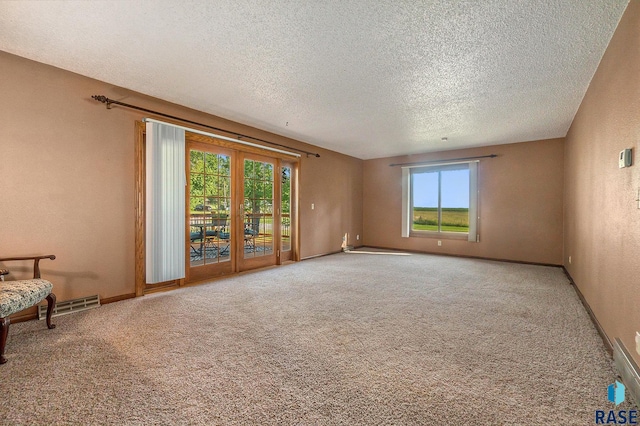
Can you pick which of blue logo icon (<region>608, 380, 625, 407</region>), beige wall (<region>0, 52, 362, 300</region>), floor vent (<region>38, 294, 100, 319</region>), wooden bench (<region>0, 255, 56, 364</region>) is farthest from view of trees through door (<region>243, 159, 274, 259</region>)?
blue logo icon (<region>608, 380, 625, 407</region>)

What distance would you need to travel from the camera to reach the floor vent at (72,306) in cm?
298

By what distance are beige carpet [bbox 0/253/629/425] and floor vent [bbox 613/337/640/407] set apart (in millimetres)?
80

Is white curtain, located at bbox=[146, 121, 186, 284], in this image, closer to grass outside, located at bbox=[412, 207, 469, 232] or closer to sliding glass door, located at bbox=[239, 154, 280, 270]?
sliding glass door, located at bbox=[239, 154, 280, 270]

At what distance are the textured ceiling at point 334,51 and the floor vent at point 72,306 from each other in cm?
253

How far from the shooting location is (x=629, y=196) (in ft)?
6.45

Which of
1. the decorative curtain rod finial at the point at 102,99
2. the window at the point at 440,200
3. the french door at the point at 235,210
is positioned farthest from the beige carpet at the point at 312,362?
the window at the point at 440,200

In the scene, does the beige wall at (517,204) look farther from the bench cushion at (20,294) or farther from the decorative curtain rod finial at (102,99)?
the bench cushion at (20,294)

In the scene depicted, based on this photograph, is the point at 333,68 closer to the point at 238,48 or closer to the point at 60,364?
the point at 238,48

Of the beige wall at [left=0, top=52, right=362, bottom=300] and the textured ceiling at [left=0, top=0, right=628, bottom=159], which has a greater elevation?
the textured ceiling at [left=0, top=0, right=628, bottom=159]

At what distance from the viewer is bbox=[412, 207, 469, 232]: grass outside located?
6953 mm

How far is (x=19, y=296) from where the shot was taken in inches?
87.4

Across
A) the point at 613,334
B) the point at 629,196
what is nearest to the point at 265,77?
the point at 629,196

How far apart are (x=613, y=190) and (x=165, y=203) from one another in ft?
15.5

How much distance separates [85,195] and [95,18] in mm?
1931
